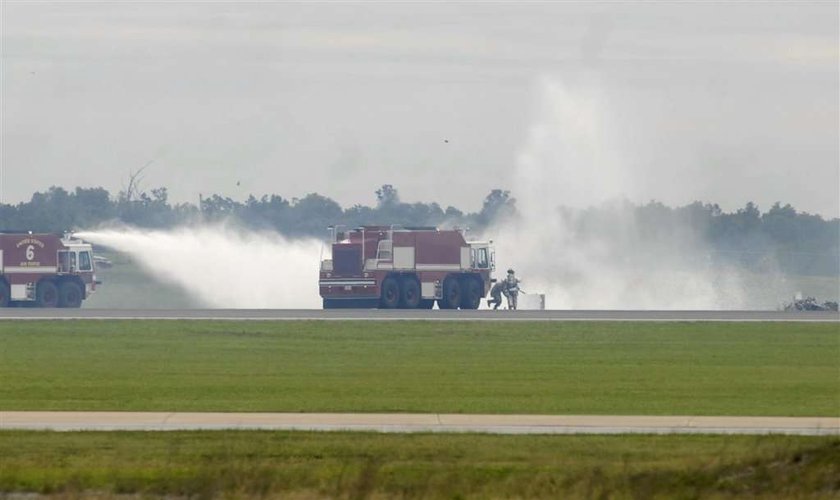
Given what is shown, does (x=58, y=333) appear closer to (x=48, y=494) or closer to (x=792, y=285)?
(x=48, y=494)

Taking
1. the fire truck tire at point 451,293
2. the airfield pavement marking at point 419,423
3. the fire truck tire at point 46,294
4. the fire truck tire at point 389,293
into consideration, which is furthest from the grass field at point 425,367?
the fire truck tire at point 46,294

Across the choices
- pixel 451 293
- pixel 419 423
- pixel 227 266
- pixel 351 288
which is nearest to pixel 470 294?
pixel 451 293

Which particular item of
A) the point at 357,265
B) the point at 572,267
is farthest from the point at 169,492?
the point at 572,267

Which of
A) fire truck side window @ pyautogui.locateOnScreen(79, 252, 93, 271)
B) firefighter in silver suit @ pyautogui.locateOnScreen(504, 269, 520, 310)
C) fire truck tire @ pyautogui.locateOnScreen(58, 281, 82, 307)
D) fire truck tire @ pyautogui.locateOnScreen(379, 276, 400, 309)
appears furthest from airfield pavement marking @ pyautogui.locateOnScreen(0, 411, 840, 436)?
fire truck side window @ pyautogui.locateOnScreen(79, 252, 93, 271)

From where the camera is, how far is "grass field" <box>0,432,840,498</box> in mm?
16531

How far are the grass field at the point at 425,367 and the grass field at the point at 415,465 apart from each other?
453 centimetres

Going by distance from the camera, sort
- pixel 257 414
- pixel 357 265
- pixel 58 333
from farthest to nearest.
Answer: pixel 357 265
pixel 58 333
pixel 257 414

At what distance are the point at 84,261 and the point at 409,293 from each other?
1313 centimetres

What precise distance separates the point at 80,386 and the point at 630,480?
15.0 metres

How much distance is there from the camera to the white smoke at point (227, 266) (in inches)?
2702

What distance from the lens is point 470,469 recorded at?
18.1 m

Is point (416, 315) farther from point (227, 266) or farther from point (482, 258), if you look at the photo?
point (227, 266)

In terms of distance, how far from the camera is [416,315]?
49500 mm

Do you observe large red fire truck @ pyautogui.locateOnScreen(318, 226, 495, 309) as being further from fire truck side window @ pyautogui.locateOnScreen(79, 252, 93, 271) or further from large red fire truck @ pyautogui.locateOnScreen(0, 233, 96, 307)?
large red fire truck @ pyautogui.locateOnScreen(0, 233, 96, 307)
